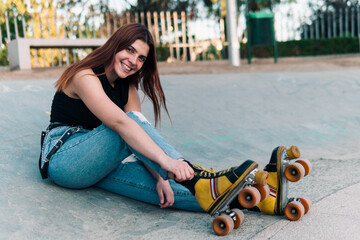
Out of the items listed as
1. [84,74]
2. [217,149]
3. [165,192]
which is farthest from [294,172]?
[217,149]

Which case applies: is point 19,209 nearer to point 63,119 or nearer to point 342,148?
point 63,119

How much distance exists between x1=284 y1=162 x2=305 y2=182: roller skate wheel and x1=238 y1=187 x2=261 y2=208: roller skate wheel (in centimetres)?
25

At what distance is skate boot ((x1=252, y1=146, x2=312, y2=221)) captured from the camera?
2053 millimetres

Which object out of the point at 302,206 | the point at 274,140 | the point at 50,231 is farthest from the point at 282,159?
the point at 274,140

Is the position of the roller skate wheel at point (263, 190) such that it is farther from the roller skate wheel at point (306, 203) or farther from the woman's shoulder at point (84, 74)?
the woman's shoulder at point (84, 74)

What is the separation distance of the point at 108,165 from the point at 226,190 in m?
0.70

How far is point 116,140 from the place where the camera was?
218 centimetres

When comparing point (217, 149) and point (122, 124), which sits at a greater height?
point (122, 124)

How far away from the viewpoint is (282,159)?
2.09 meters

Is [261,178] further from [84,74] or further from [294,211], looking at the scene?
[84,74]

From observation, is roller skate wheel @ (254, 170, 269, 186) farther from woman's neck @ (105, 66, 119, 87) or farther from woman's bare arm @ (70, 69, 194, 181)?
woman's neck @ (105, 66, 119, 87)

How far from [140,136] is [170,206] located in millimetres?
550

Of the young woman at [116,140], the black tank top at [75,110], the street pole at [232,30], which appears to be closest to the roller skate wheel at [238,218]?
the young woman at [116,140]

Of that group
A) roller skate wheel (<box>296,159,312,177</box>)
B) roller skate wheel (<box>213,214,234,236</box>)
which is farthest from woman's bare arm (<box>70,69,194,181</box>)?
roller skate wheel (<box>296,159,312,177</box>)
